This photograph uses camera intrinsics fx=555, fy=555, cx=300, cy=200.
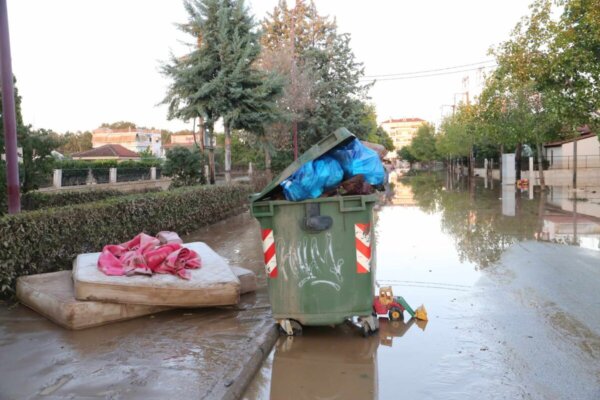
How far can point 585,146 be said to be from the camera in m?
42.8

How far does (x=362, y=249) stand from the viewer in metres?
5.25

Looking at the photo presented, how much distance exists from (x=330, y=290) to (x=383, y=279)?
3050 mm

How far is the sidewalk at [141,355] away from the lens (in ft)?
12.9

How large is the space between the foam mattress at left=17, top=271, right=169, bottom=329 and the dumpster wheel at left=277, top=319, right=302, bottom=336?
4.48 ft

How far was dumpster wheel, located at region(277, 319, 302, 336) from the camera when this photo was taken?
17.8 ft

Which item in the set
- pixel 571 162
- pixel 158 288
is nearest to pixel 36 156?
pixel 158 288

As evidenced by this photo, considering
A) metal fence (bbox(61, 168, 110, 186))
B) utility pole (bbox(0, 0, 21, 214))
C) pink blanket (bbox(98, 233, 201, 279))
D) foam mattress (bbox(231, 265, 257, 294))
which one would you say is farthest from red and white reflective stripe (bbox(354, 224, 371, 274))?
metal fence (bbox(61, 168, 110, 186))

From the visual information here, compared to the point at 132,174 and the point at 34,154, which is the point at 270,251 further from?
the point at 132,174

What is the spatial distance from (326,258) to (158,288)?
1744 mm

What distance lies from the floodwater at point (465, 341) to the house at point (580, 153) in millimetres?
34023

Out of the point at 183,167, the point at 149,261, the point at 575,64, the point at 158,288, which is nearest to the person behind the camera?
the point at 158,288

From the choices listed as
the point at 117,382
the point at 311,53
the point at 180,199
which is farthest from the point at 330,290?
the point at 311,53

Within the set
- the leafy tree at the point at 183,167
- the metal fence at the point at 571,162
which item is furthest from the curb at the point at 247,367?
the metal fence at the point at 571,162

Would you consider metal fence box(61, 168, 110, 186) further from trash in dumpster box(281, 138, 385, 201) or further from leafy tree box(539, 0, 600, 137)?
trash in dumpster box(281, 138, 385, 201)
